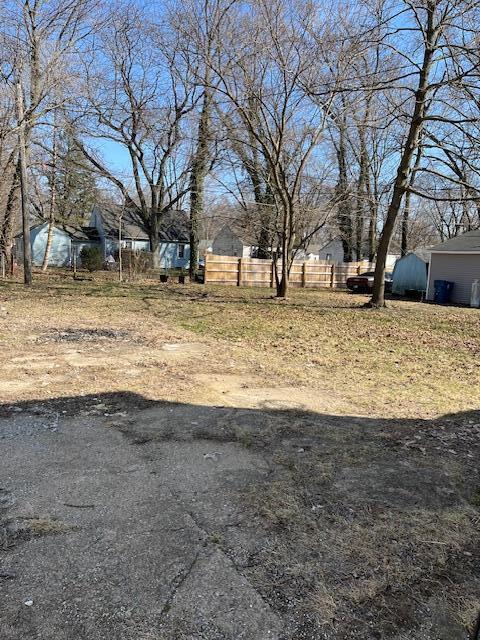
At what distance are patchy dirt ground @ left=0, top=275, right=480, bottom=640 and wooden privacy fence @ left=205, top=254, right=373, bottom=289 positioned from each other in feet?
57.9

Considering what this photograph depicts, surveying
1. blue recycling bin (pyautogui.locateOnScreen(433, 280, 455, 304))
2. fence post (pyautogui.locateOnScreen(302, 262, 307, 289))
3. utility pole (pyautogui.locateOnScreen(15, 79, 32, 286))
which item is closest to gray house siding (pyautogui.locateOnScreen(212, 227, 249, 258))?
fence post (pyautogui.locateOnScreen(302, 262, 307, 289))

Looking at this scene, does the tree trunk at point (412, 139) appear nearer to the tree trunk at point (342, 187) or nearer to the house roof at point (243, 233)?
the tree trunk at point (342, 187)

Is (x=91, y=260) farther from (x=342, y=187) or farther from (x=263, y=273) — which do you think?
(x=342, y=187)

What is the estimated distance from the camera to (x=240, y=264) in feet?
82.1

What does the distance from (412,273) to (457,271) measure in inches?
107

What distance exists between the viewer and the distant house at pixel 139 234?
39.0m

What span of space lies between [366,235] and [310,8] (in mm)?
29142

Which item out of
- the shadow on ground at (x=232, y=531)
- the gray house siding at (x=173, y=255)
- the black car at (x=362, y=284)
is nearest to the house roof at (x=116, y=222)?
the gray house siding at (x=173, y=255)

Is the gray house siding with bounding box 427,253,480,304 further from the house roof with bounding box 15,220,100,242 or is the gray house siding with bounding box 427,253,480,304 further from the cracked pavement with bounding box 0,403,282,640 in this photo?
the house roof with bounding box 15,220,100,242

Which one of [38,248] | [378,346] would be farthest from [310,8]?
[38,248]

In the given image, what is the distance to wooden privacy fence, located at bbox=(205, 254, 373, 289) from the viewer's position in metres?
24.8

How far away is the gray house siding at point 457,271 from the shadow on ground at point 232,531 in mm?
17675

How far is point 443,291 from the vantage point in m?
20.8

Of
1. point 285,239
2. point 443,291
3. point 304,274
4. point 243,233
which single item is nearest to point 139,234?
point 243,233
